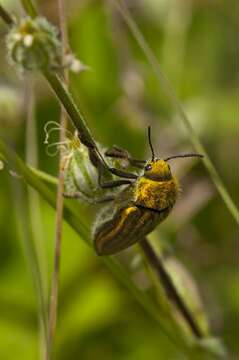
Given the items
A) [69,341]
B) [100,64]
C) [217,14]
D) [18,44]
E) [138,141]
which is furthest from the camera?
[217,14]

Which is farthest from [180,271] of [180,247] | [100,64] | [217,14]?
[217,14]

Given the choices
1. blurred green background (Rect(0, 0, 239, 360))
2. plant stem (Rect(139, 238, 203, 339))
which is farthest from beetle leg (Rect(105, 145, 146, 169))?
blurred green background (Rect(0, 0, 239, 360))

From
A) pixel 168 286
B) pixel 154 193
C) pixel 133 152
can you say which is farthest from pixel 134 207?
pixel 133 152

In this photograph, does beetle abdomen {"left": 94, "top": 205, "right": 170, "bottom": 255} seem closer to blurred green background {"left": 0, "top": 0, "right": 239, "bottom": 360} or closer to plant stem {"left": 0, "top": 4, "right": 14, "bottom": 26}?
plant stem {"left": 0, "top": 4, "right": 14, "bottom": 26}

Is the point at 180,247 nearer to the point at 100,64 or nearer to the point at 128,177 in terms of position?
the point at 100,64

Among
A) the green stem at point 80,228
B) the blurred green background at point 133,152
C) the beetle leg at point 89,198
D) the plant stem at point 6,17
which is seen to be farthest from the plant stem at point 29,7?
the blurred green background at point 133,152

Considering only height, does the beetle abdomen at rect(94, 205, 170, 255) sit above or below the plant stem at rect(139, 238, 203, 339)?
above
